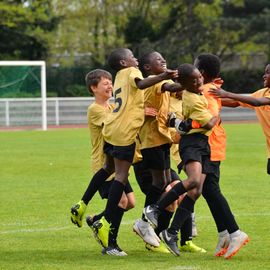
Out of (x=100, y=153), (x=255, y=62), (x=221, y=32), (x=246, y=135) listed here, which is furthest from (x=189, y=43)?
(x=100, y=153)

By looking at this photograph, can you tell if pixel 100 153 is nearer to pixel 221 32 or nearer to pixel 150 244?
pixel 150 244

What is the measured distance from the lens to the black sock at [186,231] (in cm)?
908

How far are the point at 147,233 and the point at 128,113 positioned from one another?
1.24 m

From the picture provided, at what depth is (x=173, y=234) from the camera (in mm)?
8375

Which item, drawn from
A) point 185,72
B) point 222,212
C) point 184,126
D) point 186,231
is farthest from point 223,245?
point 185,72

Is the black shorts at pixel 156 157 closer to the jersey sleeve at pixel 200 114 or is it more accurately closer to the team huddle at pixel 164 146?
the team huddle at pixel 164 146

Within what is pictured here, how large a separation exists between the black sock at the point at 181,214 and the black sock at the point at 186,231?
60 cm

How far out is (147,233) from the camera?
8.88 meters

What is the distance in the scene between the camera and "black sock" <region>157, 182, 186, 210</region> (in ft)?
27.6

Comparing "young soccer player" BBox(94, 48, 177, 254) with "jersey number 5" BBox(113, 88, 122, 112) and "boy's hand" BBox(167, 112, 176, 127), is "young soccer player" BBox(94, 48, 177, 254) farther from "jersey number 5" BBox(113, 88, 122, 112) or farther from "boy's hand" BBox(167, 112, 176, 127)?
"boy's hand" BBox(167, 112, 176, 127)

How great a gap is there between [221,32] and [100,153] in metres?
41.9

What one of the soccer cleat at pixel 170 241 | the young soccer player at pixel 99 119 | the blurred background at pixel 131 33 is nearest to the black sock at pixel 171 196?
the soccer cleat at pixel 170 241

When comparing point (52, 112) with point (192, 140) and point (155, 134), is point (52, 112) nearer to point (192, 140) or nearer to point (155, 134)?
point (155, 134)

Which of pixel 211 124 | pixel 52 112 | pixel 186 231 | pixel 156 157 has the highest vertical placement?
pixel 211 124
